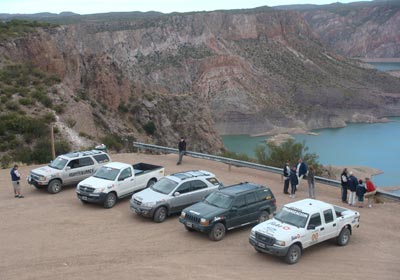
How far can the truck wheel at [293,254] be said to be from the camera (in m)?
13.8

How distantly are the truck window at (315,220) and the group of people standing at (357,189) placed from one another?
5067mm

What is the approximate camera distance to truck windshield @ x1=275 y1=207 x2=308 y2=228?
14.4 metres

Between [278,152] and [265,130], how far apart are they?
62383 mm

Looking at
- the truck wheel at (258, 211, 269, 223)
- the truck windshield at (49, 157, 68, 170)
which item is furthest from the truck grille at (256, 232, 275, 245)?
the truck windshield at (49, 157, 68, 170)

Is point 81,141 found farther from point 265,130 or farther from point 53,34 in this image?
point 265,130

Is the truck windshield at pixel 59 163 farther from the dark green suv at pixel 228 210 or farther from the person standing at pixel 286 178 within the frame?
the person standing at pixel 286 178

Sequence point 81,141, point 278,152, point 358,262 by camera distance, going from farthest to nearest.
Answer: point 278,152, point 81,141, point 358,262

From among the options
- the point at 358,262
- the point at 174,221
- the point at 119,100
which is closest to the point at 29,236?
the point at 174,221

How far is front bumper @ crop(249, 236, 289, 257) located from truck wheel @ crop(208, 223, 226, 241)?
4.57ft

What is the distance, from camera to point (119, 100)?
4659 cm

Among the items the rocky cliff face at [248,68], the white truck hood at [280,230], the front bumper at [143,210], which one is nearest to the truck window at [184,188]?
the front bumper at [143,210]

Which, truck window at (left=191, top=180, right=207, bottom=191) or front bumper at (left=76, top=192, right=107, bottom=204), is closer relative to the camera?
truck window at (left=191, top=180, right=207, bottom=191)

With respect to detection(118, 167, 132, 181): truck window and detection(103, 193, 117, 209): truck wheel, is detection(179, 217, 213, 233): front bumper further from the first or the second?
detection(118, 167, 132, 181): truck window

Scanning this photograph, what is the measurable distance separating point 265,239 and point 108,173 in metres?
7.39
